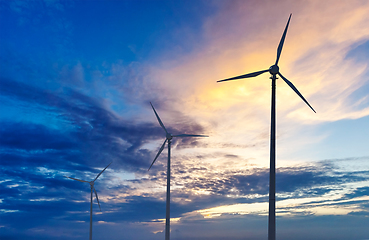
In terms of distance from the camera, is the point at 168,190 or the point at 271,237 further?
the point at 168,190

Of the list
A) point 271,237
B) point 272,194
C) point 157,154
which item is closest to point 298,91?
point 272,194

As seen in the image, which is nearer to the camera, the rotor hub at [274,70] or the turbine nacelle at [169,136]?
the rotor hub at [274,70]

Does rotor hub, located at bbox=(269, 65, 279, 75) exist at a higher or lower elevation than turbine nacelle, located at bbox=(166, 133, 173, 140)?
higher

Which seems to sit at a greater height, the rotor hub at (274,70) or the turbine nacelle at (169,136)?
the rotor hub at (274,70)

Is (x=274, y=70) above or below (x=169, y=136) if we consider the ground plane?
above

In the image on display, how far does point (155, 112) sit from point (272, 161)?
50200 mm

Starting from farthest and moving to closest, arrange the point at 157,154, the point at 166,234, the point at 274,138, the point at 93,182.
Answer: the point at 93,182
the point at 157,154
the point at 166,234
the point at 274,138

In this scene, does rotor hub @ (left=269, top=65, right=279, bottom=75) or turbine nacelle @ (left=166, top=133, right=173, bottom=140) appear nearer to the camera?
rotor hub @ (left=269, top=65, right=279, bottom=75)

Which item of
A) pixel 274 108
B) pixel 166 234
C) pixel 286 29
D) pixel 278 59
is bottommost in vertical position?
pixel 166 234

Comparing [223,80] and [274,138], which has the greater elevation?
[223,80]

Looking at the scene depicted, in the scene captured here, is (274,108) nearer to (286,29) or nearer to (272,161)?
(272,161)

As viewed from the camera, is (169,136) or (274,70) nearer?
(274,70)

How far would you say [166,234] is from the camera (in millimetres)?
66062

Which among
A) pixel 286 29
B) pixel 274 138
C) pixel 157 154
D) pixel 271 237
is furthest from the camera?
pixel 157 154
